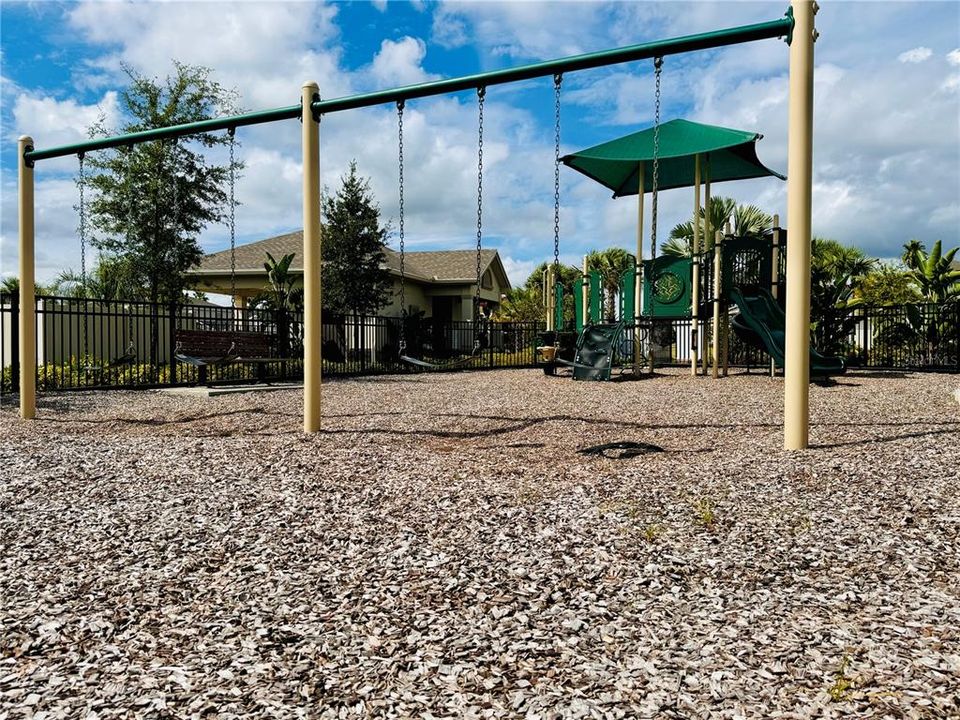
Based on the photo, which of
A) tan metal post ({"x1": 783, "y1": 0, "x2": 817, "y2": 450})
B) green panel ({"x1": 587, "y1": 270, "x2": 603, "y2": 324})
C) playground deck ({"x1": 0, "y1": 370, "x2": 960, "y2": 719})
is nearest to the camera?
playground deck ({"x1": 0, "y1": 370, "x2": 960, "y2": 719})

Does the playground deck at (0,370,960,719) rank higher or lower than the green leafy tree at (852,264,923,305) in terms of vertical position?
lower

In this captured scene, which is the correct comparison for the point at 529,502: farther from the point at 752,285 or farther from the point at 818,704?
the point at 752,285

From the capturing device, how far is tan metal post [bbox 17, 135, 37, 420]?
303 inches

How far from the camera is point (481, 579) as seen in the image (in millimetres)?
2816

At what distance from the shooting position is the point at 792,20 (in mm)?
5027

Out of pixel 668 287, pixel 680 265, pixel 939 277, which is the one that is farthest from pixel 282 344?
pixel 939 277

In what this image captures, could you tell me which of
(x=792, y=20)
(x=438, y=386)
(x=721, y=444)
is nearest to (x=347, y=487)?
(x=721, y=444)

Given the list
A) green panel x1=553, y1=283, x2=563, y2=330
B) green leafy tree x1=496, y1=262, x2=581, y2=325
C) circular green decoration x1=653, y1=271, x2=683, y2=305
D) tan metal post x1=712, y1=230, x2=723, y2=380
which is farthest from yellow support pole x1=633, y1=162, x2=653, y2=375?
green leafy tree x1=496, y1=262, x2=581, y2=325

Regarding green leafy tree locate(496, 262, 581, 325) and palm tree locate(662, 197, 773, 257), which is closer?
palm tree locate(662, 197, 773, 257)

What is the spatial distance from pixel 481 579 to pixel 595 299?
1127cm

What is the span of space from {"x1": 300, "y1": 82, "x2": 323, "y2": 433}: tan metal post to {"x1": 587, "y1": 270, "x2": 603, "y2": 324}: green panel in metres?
7.93

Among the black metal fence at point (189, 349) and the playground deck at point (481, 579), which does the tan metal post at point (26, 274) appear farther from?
the playground deck at point (481, 579)

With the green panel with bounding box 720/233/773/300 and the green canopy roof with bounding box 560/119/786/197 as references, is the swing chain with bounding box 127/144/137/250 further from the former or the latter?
the green panel with bounding box 720/233/773/300

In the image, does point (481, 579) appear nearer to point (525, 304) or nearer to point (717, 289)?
point (717, 289)
